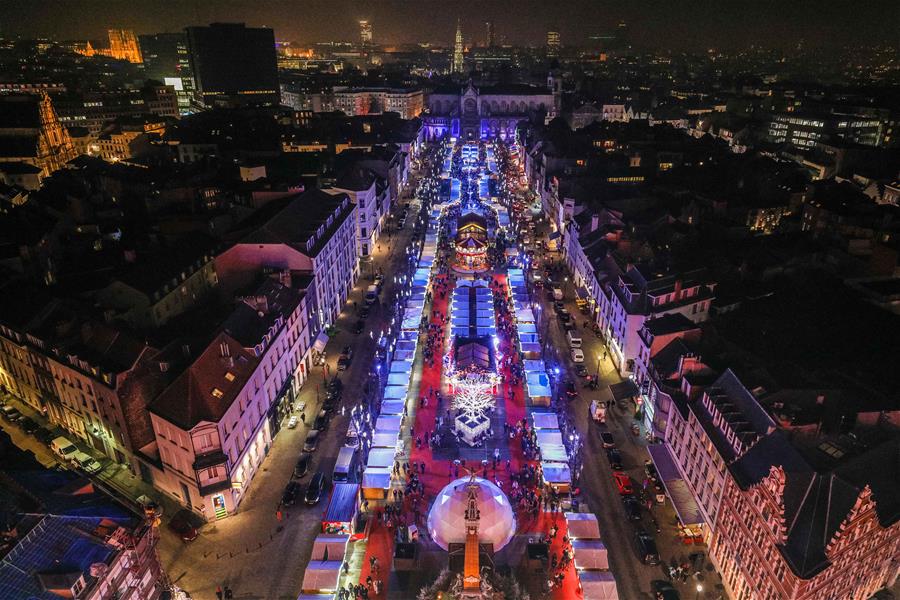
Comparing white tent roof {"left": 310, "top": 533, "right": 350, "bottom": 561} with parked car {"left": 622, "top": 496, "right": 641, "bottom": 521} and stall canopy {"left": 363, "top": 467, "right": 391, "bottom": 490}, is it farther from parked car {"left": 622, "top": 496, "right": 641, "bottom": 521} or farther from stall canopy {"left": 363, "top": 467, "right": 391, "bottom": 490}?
parked car {"left": 622, "top": 496, "right": 641, "bottom": 521}

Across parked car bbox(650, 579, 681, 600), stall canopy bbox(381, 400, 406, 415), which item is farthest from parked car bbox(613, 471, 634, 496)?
stall canopy bbox(381, 400, 406, 415)

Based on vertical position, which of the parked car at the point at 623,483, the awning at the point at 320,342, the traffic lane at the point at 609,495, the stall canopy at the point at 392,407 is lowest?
the traffic lane at the point at 609,495

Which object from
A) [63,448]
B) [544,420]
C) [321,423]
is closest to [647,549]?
[544,420]

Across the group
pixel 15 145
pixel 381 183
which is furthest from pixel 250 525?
pixel 15 145

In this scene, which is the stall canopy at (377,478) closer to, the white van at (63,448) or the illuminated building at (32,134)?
the white van at (63,448)

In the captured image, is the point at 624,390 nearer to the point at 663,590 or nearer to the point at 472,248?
the point at 663,590

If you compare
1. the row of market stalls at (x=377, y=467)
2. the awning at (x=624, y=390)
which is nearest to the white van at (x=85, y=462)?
the row of market stalls at (x=377, y=467)
